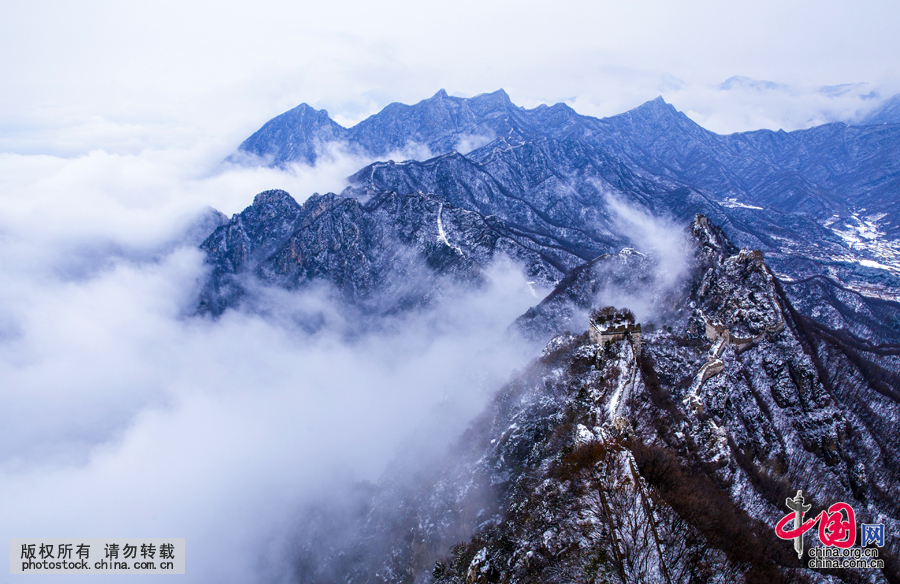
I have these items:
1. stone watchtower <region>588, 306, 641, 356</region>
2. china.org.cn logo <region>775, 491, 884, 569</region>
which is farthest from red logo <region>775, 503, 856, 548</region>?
stone watchtower <region>588, 306, 641, 356</region>

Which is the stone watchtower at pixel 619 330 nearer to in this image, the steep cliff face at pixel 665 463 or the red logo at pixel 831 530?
the steep cliff face at pixel 665 463

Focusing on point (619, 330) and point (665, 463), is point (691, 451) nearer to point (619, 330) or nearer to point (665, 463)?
point (665, 463)

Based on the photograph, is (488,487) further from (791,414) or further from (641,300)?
(641,300)

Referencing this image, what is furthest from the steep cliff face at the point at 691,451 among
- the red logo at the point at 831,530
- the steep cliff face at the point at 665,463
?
the red logo at the point at 831,530

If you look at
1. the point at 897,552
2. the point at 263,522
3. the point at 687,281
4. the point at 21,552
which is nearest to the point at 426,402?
the point at 263,522

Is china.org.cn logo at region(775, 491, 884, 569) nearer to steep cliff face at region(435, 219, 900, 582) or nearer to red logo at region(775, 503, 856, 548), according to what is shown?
red logo at region(775, 503, 856, 548)

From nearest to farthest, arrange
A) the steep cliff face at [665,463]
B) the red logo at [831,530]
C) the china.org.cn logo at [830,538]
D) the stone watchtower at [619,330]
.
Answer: the china.org.cn logo at [830,538]
the red logo at [831,530]
the steep cliff face at [665,463]
the stone watchtower at [619,330]

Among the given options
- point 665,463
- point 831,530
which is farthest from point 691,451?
point 831,530
